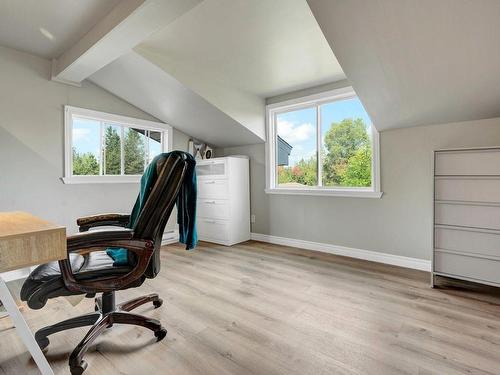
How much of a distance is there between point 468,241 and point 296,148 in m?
2.17

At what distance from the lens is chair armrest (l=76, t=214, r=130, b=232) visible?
189 centimetres

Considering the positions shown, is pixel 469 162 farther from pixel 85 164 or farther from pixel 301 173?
pixel 85 164

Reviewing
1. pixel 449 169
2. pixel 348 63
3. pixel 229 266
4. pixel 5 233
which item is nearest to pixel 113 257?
pixel 5 233

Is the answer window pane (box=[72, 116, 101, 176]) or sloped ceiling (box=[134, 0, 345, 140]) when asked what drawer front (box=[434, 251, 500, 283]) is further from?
window pane (box=[72, 116, 101, 176])

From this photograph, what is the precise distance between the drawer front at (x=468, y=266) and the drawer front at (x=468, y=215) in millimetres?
273

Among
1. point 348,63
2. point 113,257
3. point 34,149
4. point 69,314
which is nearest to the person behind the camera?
point 113,257

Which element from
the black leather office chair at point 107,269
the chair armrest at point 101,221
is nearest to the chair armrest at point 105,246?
the black leather office chair at point 107,269

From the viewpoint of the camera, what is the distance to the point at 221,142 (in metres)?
4.30

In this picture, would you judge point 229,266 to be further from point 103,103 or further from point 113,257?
point 103,103

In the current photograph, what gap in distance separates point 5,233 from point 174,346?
1219 millimetres

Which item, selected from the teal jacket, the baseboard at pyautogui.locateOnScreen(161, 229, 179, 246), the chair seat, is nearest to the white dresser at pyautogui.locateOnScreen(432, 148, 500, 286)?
the teal jacket

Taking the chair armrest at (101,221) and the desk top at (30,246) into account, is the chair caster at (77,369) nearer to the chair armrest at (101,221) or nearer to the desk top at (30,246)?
the chair armrest at (101,221)

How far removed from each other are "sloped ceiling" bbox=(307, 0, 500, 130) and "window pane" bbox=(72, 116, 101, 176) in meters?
2.88

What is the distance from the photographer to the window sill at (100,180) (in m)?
3.10
